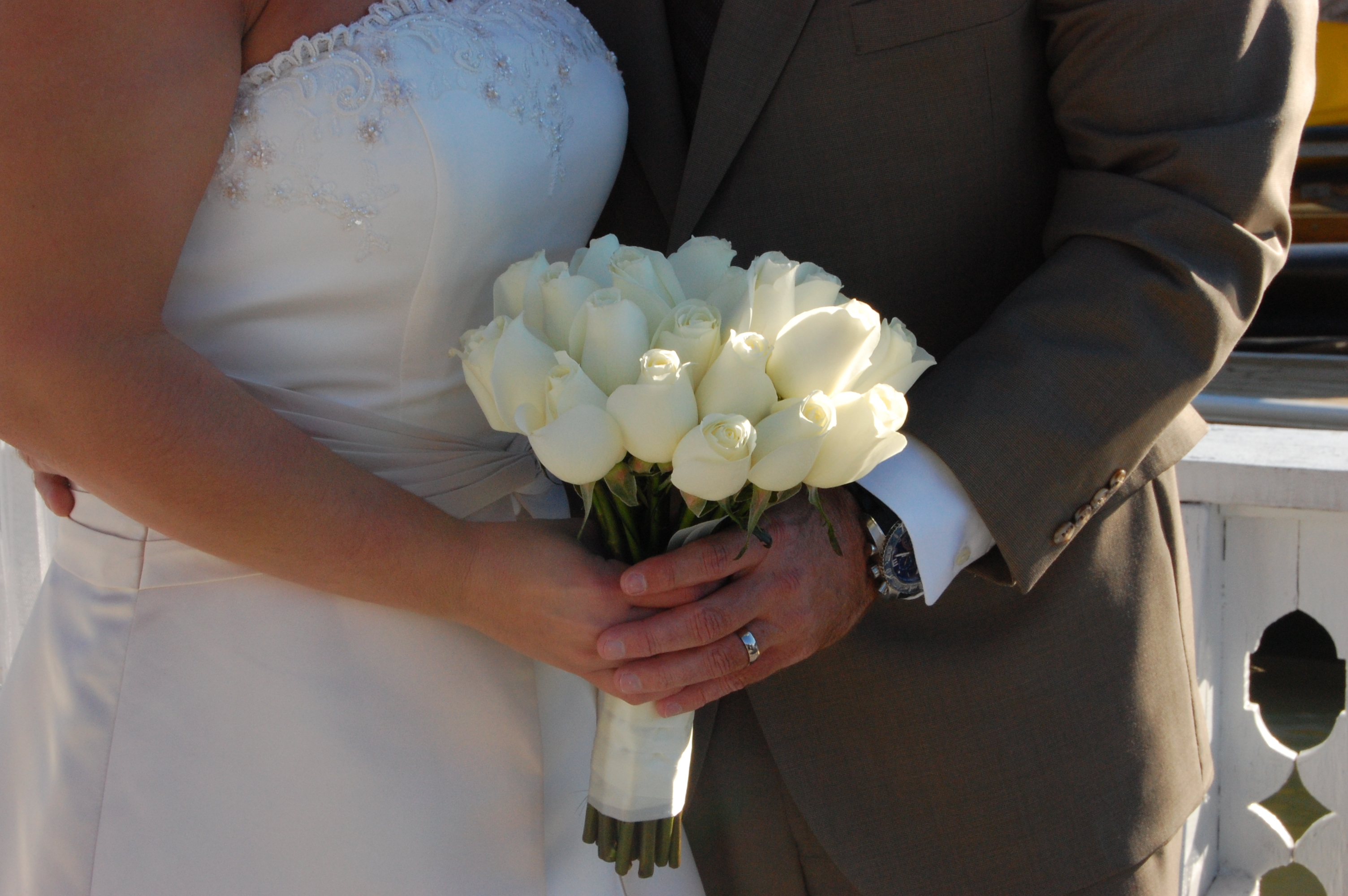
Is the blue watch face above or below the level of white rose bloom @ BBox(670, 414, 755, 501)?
below

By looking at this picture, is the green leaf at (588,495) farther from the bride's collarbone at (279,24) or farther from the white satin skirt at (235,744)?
the bride's collarbone at (279,24)

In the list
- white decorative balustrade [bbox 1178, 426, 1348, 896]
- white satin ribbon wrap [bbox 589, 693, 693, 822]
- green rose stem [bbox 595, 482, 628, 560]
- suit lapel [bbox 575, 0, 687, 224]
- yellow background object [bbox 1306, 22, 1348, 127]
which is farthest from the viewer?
yellow background object [bbox 1306, 22, 1348, 127]

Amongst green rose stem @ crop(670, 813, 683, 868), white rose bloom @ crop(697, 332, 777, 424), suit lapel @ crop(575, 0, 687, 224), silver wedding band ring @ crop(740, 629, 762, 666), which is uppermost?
suit lapel @ crop(575, 0, 687, 224)

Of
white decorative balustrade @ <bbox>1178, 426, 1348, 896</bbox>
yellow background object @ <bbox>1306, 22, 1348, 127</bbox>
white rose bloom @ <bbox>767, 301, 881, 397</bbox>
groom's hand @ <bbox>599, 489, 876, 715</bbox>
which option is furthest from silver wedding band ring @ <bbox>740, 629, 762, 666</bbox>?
yellow background object @ <bbox>1306, 22, 1348, 127</bbox>

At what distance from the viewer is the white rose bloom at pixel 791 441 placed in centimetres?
102

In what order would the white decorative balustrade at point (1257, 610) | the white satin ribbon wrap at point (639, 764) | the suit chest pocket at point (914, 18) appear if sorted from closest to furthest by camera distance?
the white satin ribbon wrap at point (639, 764), the suit chest pocket at point (914, 18), the white decorative balustrade at point (1257, 610)

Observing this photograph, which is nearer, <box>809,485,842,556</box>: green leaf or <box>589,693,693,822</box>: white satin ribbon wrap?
<box>809,485,842,556</box>: green leaf

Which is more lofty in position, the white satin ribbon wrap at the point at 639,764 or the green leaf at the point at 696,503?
the green leaf at the point at 696,503

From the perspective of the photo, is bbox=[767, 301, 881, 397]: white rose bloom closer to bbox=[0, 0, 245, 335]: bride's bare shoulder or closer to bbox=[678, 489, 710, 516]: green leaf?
bbox=[678, 489, 710, 516]: green leaf

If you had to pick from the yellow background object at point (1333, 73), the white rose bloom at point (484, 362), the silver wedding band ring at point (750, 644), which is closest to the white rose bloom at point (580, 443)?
the white rose bloom at point (484, 362)

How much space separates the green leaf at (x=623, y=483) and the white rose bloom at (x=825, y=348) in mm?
185

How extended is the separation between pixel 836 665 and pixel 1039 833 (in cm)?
36

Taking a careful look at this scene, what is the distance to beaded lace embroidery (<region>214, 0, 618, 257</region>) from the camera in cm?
119

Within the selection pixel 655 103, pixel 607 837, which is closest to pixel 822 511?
pixel 607 837
